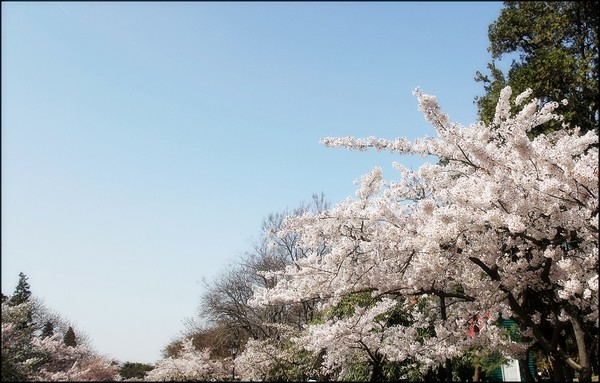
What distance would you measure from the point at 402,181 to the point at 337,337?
3.17m

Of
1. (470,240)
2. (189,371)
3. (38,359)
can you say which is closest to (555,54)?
(470,240)

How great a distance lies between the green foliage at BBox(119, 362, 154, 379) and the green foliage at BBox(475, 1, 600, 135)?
1207cm

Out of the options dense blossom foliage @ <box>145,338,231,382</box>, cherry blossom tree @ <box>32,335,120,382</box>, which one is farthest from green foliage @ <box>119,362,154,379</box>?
dense blossom foliage @ <box>145,338,231,382</box>

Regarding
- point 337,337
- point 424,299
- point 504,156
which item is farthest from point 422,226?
point 424,299

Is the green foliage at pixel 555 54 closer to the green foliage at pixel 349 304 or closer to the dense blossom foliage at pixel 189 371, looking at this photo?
the green foliage at pixel 349 304

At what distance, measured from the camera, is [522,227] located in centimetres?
612

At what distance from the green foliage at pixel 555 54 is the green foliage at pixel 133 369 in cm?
1207

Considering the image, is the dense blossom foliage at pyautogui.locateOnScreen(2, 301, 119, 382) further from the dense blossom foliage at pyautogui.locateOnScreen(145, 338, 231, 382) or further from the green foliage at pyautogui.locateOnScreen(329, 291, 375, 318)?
the green foliage at pyautogui.locateOnScreen(329, 291, 375, 318)

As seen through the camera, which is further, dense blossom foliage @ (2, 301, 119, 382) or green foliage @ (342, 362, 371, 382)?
green foliage @ (342, 362, 371, 382)

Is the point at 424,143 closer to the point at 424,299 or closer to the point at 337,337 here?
the point at 337,337

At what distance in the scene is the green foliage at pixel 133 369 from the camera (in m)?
11.0

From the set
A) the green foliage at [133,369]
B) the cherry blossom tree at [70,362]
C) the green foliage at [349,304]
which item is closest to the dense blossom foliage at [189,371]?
the cherry blossom tree at [70,362]

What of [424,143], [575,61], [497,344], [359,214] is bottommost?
[497,344]

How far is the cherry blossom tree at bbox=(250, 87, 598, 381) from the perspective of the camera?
6684 millimetres
